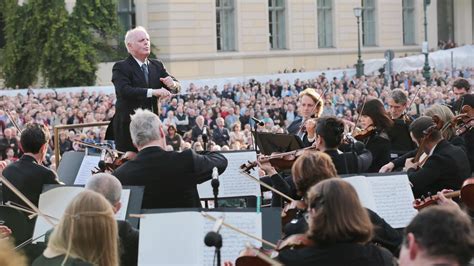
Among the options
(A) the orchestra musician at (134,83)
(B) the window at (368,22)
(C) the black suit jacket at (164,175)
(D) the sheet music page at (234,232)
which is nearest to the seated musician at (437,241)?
(D) the sheet music page at (234,232)

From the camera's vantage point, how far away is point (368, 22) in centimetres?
4812

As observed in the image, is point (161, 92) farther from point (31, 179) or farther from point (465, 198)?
point (465, 198)

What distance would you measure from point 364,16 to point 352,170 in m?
40.1

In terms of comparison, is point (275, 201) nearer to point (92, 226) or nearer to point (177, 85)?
point (177, 85)

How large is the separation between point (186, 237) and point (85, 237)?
3.91 ft

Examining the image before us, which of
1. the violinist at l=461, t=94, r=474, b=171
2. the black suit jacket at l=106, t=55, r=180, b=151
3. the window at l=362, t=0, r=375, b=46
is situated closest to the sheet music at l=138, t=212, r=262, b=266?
the black suit jacket at l=106, t=55, r=180, b=151

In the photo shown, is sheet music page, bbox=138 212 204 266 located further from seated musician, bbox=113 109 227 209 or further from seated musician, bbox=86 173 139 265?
seated musician, bbox=113 109 227 209

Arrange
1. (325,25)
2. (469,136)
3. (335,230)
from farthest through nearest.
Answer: (325,25) → (469,136) → (335,230)

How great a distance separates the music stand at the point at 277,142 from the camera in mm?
9820

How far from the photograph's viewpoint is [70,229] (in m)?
5.29

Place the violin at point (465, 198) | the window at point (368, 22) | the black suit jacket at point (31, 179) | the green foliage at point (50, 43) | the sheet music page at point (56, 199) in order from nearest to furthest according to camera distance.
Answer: the sheet music page at point (56, 199), the violin at point (465, 198), the black suit jacket at point (31, 179), the green foliage at point (50, 43), the window at point (368, 22)

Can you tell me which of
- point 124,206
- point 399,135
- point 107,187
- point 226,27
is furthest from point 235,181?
point 226,27

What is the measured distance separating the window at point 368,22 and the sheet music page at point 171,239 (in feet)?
138

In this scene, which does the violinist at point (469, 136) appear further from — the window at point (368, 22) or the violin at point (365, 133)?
the window at point (368, 22)
